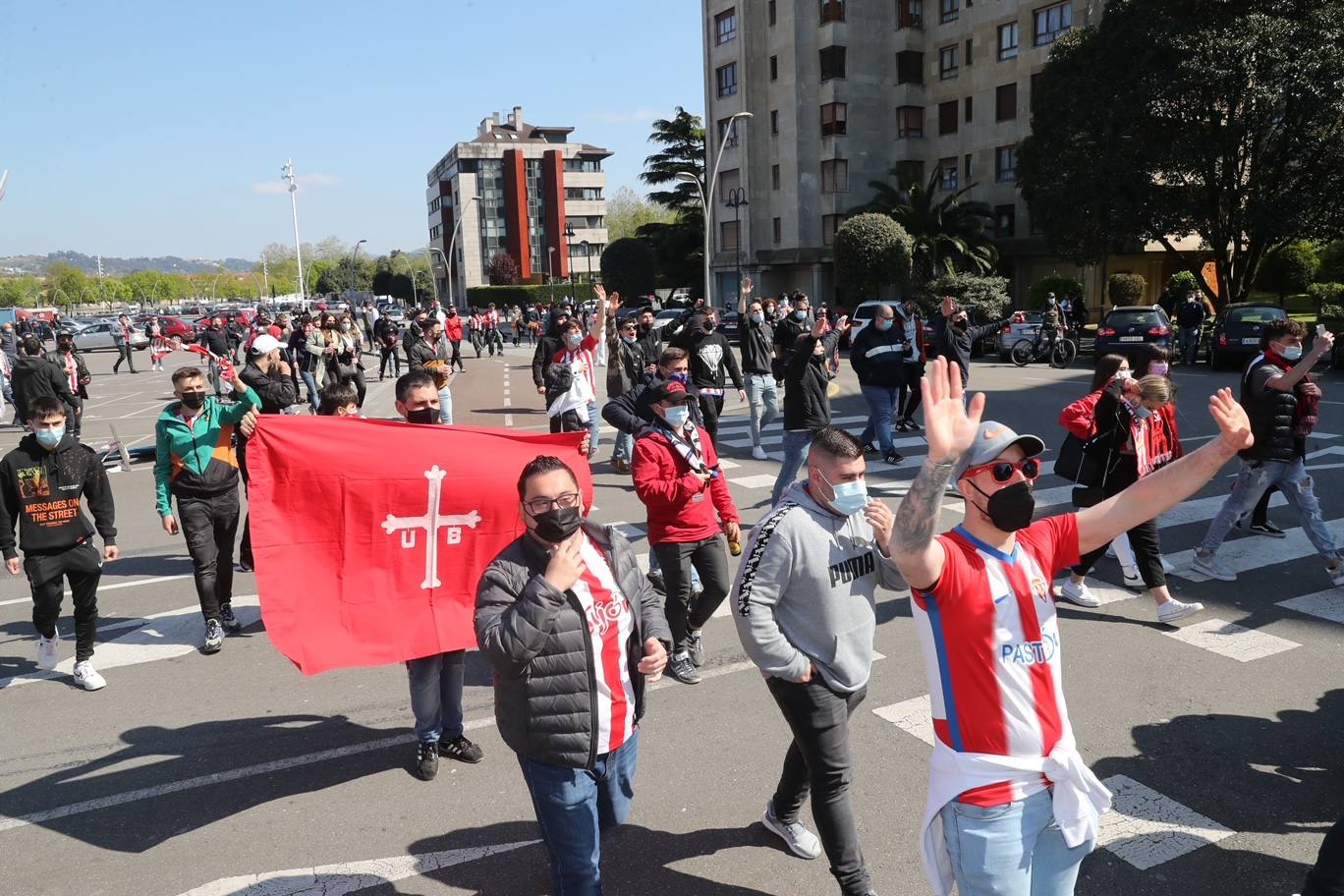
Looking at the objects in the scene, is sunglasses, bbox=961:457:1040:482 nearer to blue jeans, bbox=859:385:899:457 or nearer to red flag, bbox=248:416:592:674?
red flag, bbox=248:416:592:674

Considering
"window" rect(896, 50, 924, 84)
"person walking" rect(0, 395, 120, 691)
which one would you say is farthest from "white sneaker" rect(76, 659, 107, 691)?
"window" rect(896, 50, 924, 84)

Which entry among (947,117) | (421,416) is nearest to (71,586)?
(421,416)

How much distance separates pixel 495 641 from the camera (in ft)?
10.5

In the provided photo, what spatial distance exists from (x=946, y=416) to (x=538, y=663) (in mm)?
1569

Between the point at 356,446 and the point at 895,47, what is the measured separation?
50.2m

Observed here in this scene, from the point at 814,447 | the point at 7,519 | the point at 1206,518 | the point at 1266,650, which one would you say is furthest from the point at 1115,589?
the point at 7,519

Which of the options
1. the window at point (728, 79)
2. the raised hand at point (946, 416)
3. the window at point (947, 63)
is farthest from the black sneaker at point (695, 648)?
the window at point (728, 79)

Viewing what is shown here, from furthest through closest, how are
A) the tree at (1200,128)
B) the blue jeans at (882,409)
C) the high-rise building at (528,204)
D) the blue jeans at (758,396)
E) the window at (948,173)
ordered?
1. the high-rise building at (528,204)
2. the window at (948,173)
3. the tree at (1200,128)
4. the blue jeans at (758,396)
5. the blue jeans at (882,409)

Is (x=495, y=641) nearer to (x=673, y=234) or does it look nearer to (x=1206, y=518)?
(x=1206, y=518)

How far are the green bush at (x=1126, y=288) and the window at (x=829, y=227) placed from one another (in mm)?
14302

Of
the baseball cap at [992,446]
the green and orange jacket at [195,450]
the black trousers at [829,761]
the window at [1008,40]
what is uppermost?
the window at [1008,40]

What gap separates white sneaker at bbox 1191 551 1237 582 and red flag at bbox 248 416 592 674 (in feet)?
18.2

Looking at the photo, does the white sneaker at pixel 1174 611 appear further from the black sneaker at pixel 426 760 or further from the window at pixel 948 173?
the window at pixel 948 173

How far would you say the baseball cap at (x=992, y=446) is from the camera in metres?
2.90
